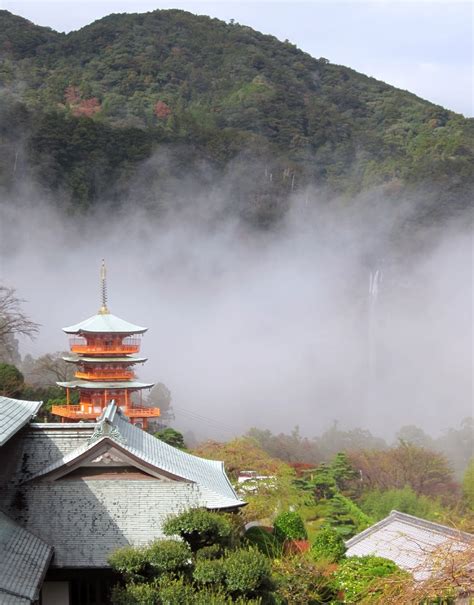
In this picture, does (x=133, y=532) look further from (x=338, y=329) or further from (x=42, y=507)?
(x=338, y=329)

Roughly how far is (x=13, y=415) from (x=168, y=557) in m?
3.68

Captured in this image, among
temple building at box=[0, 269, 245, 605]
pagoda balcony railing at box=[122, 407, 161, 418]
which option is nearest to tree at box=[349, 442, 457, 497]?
pagoda balcony railing at box=[122, 407, 161, 418]

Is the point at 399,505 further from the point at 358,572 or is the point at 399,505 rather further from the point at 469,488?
the point at 358,572

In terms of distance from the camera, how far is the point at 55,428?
43.9 feet

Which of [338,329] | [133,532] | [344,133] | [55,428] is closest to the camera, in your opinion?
[133,532]

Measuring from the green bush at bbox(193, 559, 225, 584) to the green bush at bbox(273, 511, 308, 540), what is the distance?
209 inches

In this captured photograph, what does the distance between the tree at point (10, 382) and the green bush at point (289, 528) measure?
18610 mm

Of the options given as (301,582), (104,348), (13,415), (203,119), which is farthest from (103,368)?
(203,119)

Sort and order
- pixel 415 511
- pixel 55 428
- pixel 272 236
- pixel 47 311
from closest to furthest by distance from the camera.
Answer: pixel 55 428, pixel 415 511, pixel 47 311, pixel 272 236

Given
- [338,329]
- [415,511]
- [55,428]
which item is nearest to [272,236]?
[338,329]

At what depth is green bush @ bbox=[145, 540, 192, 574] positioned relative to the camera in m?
10.6

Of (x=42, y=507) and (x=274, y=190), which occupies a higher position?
(x=274, y=190)

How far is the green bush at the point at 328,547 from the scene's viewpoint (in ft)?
48.3

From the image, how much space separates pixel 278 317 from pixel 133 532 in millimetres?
66567
